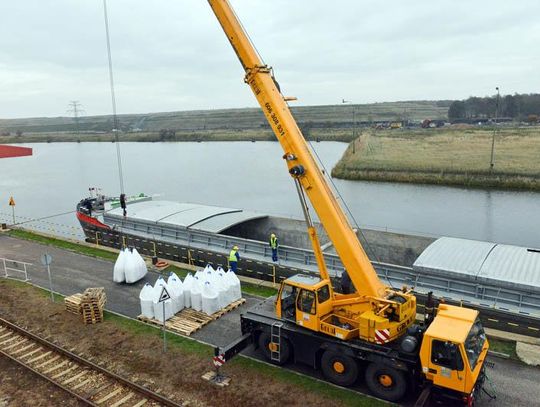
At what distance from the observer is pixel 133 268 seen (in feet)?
52.7

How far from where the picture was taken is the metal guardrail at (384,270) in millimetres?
12266

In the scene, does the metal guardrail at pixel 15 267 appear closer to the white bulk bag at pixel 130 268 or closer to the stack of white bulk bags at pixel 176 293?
the white bulk bag at pixel 130 268

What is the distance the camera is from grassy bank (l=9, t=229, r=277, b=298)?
50.8 ft

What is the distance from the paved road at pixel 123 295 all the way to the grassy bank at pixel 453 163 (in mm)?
33123

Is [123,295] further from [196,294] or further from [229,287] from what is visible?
[229,287]

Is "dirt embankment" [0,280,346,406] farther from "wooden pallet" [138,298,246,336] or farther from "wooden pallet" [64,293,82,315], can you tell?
"wooden pallet" [138,298,246,336]

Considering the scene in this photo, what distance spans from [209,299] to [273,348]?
3425 millimetres

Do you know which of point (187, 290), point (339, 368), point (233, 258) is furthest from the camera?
point (233, 258)

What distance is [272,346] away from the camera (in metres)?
10.4

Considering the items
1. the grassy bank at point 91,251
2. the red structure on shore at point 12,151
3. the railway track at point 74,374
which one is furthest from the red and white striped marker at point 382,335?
the red structure on shore at point 12,151

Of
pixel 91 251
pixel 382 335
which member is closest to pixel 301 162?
pixel 382 335

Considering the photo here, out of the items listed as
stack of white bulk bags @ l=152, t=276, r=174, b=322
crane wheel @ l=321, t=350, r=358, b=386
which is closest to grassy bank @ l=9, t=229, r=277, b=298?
stack of white bulk bags @ l=152, t=276, r=174, b=322

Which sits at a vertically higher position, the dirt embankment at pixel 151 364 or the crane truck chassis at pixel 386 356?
the crane truck chassis at pixel 386 356

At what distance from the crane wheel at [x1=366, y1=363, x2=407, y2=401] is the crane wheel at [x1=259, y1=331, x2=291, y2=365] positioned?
2.00 m
